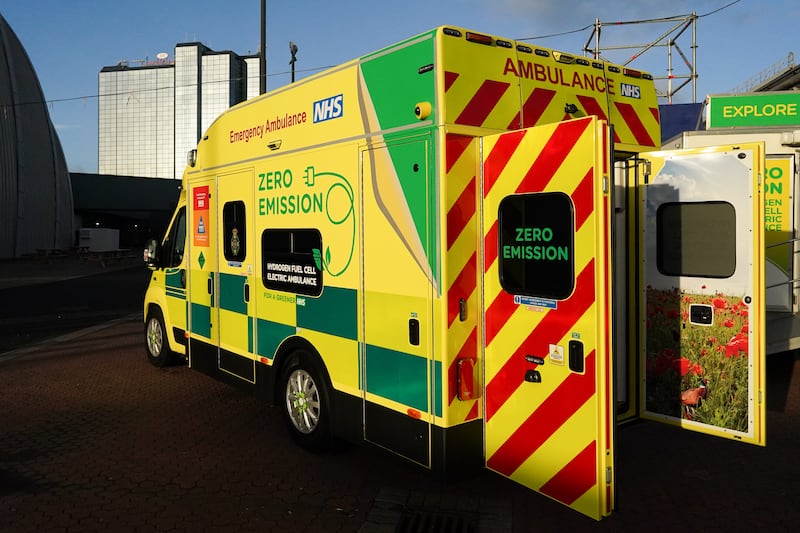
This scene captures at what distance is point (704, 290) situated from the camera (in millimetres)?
4602

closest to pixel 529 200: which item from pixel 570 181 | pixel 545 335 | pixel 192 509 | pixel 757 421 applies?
pixel 570 181

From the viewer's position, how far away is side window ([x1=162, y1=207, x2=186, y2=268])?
24.3 ft

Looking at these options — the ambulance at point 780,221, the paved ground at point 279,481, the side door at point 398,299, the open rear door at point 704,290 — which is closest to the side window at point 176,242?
the paved ground at point 279,481

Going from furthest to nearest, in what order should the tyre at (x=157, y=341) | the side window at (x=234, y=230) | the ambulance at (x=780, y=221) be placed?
the tyre at (x=157, y=341), the ambulance at (x=780, y=221), the side window at (x=234, y=230)

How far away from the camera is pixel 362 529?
157 inches

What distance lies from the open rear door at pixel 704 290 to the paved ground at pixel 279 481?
570 millimetres

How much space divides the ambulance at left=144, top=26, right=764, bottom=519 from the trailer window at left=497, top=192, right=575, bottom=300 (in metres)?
0.01

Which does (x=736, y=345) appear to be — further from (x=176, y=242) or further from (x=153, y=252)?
(x=153, y=252)

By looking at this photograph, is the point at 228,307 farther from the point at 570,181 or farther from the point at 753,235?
the point at 753,235

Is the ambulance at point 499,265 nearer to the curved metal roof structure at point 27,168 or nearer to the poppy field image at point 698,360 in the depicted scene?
the poppy field image at point 698,360

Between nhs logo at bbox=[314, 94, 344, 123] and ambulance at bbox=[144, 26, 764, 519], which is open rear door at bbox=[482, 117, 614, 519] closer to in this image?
ambulance at bbox=[144, 26, 764, 519]

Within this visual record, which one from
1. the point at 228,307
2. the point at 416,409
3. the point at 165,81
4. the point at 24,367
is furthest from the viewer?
the point at 165,81

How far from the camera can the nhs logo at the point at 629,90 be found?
5.02m

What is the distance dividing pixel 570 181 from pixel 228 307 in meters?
3.90
